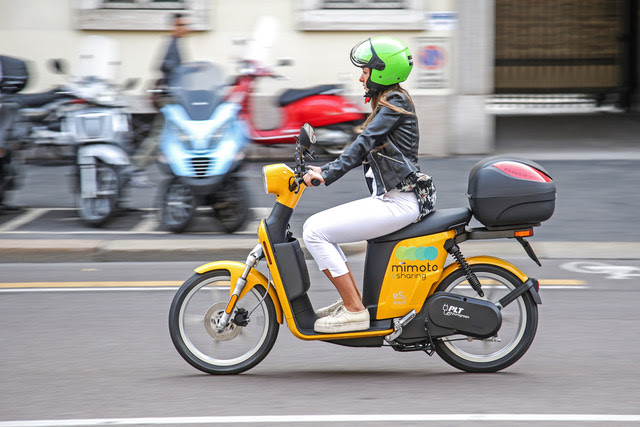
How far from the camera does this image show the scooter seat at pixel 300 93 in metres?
12.1

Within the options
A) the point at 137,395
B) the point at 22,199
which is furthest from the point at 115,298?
the point at 22,199

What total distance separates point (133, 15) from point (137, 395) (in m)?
9.59

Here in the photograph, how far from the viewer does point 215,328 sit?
5.10m

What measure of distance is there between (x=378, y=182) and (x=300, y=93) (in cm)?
731

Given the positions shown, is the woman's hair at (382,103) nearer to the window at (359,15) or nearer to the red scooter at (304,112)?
the red scooter at (304,112)

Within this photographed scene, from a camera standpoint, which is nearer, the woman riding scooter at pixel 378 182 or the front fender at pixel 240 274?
the woman riding scooter at pixel 378 182

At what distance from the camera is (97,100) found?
9523 millimetres

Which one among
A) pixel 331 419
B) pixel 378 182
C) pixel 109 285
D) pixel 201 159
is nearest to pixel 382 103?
pixel 378 182

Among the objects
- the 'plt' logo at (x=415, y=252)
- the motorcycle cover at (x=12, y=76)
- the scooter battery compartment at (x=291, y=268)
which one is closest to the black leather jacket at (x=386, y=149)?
the 'plt' logo at (x=415, y=252)

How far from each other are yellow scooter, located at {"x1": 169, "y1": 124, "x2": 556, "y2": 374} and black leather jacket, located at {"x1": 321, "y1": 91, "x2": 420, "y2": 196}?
0.23 meters

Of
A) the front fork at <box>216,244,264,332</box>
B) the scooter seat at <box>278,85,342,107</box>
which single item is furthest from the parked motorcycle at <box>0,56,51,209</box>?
the front fork at <box>216,244,264,332</box>

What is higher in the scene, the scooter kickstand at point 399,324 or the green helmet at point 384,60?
the green helmet at point 384,60

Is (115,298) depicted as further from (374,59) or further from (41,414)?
(374,59)

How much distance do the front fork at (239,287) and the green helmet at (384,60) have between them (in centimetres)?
109
